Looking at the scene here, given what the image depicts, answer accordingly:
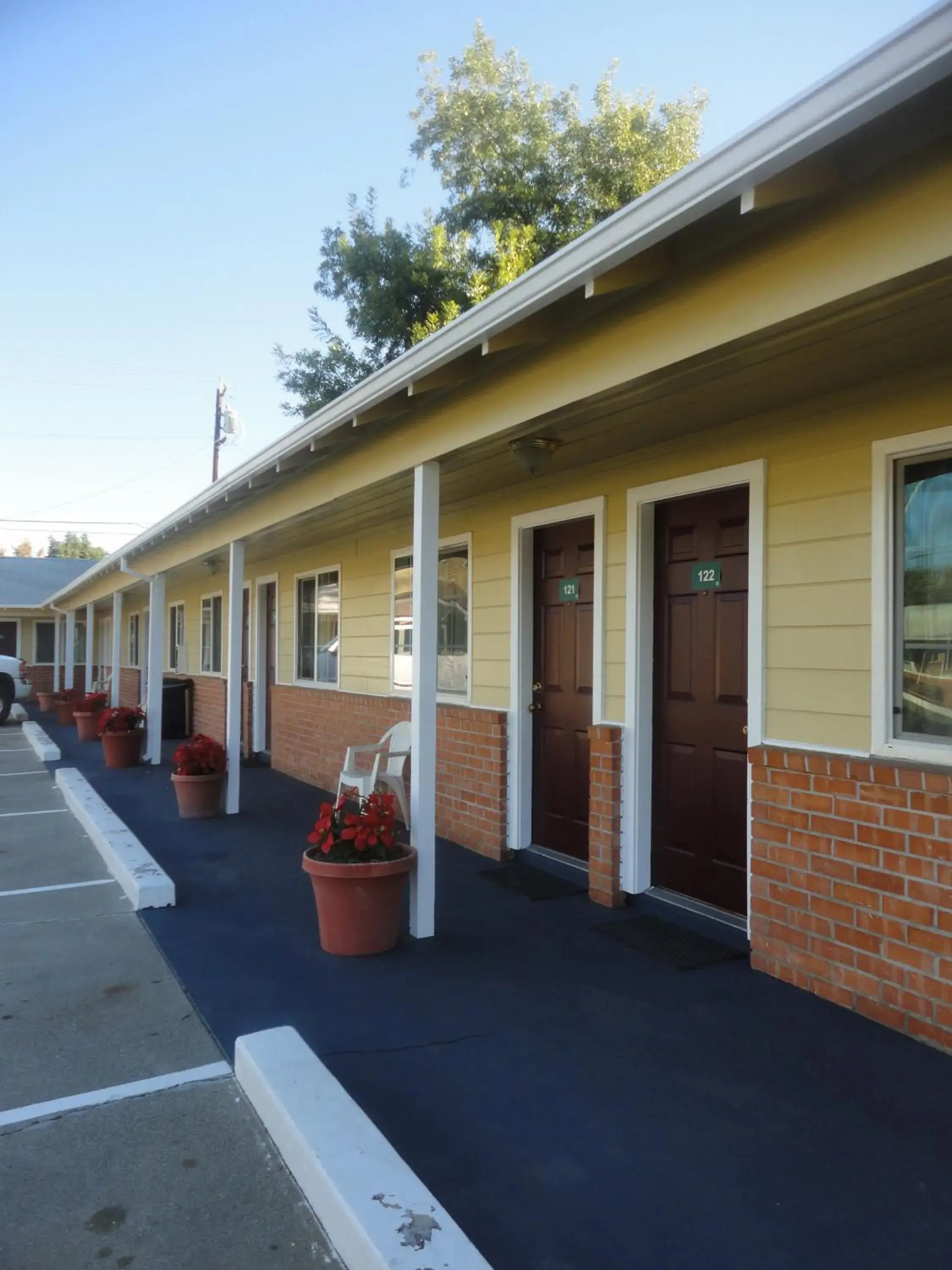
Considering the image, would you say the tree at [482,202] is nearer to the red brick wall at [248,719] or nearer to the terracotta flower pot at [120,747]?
the red brick wall at [248,719]

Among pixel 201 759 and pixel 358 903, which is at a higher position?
pixel 201 759

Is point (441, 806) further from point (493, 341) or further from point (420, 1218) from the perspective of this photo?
point (420, 1218)

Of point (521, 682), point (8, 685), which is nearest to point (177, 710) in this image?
point (8, 685)

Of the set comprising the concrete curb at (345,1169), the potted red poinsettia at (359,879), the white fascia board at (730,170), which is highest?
the white fascia board at (730,170)

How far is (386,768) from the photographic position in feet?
21.9

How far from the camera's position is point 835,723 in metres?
3.68

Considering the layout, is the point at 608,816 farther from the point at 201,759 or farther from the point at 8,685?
the point at 8,685

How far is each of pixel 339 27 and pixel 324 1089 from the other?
35.6ft

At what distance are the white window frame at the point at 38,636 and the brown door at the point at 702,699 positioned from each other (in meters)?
24.3

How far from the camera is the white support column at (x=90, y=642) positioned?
18.2 metres

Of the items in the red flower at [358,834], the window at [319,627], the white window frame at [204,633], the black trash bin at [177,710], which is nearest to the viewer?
the red flower at [358,834]

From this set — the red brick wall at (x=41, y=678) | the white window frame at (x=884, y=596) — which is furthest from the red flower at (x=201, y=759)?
the red brick wall at (x=41, y=678)

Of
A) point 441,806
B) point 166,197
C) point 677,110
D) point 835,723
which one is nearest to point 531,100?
point 677,110

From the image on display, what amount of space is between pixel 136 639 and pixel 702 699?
16.9 m
